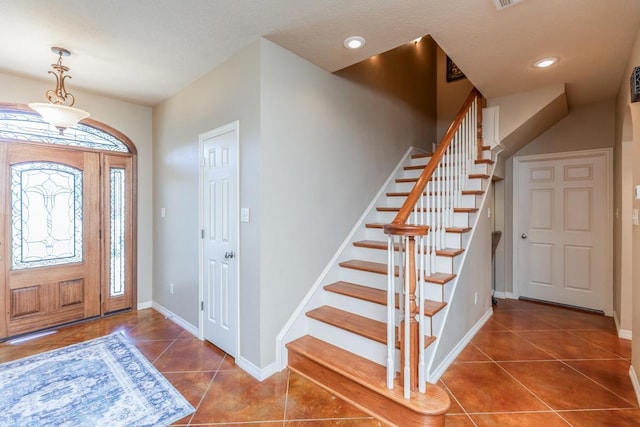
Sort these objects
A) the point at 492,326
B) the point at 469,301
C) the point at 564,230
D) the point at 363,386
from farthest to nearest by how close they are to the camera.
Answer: the point at 564,230 → the point at 492,326 → the point at 469,301 → the point at 363,386

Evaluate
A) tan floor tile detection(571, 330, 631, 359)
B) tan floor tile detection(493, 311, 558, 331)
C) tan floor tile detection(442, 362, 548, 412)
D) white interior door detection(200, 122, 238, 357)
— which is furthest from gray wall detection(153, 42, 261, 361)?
tan floor tile detection(571, 330, 631, 359)

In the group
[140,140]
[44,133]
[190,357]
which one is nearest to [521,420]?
[190,357]

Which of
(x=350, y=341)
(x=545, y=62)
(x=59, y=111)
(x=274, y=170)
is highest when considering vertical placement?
(x=545, y=62)

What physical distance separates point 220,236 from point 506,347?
288 centimetres

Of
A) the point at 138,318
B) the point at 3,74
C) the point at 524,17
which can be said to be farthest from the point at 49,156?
the point at 524,17

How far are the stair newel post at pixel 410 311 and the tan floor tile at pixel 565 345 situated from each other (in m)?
1.78

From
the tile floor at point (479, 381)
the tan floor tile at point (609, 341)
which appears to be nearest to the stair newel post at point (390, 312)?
the tile floor at point (479, 381)

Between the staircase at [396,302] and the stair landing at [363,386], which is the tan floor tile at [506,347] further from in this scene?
the stair landing at [363,386]

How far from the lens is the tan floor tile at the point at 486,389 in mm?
2016

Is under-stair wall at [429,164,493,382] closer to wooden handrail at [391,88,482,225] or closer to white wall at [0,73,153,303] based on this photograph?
wooden handrail at [391,88,482,225]

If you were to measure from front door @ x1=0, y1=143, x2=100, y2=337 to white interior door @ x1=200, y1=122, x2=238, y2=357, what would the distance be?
1.57 metres

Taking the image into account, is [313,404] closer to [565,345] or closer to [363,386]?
[363,386]

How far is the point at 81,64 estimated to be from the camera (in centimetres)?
273

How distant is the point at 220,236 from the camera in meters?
2.82
